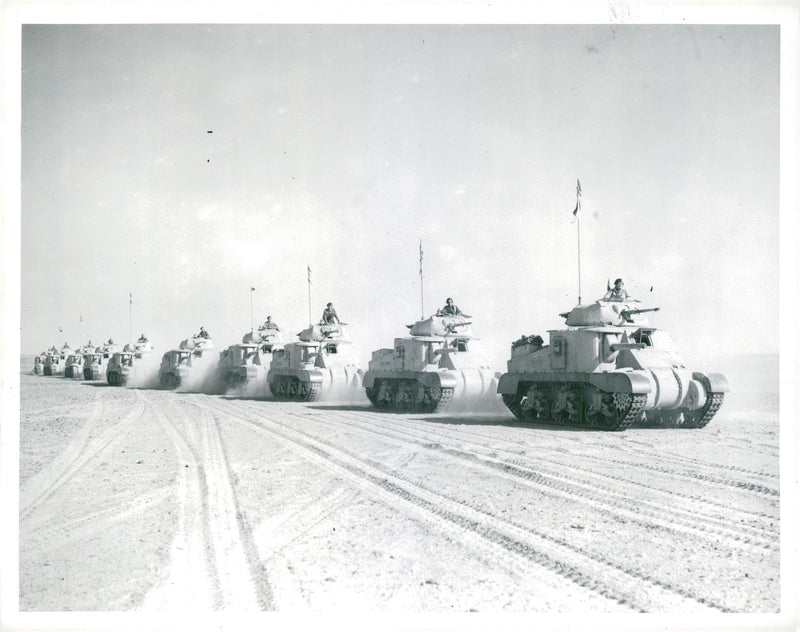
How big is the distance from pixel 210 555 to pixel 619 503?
3.92m

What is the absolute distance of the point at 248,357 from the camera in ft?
89.9

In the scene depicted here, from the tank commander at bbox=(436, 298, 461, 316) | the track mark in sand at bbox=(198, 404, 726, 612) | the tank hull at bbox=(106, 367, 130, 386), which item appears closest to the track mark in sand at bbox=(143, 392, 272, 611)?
the track mark in sand at bbox=(198, 404, 726, 612)

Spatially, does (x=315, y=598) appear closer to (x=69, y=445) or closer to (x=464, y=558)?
(x=464, y=558)

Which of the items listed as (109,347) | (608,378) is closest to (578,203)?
(608,378)

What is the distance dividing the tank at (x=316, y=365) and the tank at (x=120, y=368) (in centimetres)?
1167

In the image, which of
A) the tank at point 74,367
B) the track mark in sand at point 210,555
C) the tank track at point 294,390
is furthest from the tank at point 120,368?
the track mark in sand at point 210,555

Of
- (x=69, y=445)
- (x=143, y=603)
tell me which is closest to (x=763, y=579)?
(x=143, y=603)

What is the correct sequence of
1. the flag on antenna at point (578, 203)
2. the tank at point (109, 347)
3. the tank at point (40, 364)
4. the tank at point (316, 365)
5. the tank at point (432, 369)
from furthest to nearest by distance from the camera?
the tank at point (40, 364) → the tank at point (109, 347) → the tank at point (316, 365) → the tank at point (432, 369) → the flag on antenna at point (578, 203)

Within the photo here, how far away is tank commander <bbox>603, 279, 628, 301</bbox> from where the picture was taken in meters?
15.3

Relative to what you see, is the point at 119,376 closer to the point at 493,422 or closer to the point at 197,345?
the point at 197,345

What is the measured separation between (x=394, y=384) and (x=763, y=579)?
14.1 metres

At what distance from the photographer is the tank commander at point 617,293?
15328 millimetres

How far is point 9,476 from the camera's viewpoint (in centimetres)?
672

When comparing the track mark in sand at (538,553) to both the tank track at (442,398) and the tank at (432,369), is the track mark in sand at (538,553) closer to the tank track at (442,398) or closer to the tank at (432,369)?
the tank track at (442,398)
